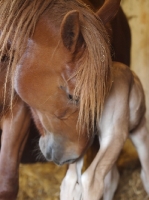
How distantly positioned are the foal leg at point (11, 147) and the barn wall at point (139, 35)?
89cm

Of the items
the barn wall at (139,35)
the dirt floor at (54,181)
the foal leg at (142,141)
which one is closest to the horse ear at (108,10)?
the foal leg at (142,141)

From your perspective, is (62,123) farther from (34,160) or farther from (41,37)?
(34,160)

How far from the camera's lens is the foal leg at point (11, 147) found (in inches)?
48.0

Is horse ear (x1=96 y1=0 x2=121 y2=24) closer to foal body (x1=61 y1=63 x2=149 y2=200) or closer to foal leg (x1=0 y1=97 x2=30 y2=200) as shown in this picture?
foal body (x1=61 y1=63 x2=149 y2=200)

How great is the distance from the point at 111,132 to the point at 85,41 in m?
0.27

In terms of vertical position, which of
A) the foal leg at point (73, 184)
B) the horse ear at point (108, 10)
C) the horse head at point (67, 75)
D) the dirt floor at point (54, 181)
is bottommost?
the dirt floor at point (54, 181)

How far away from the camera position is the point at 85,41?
97 cm

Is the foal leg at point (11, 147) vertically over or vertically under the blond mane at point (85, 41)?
under

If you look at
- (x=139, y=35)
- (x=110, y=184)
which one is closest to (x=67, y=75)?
(x=110, y=184)

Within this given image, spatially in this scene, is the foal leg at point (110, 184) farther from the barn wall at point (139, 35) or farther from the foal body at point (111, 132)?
the barn wall at point (139, 35)

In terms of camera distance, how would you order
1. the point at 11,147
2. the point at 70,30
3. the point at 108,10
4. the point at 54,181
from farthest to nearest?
the point at 54,181 → the point at 11,147 → the point at 108,10 → the point at 70,30

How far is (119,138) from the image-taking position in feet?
3.65

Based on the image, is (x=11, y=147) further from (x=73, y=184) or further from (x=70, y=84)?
(x=70, y=84)

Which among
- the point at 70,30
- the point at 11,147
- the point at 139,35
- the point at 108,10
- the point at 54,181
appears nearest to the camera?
the point at 70,30
